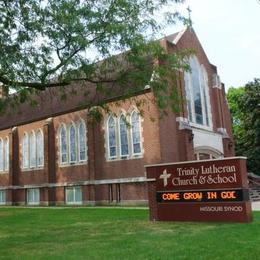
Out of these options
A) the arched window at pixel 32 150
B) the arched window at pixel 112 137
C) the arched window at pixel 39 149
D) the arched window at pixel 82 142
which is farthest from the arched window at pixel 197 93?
the arched window at pixel 32 150

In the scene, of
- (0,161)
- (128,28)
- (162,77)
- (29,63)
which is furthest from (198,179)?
(0,161)

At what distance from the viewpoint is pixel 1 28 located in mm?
14195

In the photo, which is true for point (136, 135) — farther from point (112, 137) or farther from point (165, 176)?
point (165, 176)

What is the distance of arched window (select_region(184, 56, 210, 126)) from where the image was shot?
30.7m

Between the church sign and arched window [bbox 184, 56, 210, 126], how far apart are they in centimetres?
1511

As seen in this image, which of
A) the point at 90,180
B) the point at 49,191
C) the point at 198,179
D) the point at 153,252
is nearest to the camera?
the point at 153,252

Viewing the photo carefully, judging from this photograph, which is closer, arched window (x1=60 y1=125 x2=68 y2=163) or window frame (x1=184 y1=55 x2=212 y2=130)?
window frame (x1=184 y1=55 x2=212 y2=130)

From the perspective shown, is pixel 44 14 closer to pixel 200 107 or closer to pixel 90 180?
pixel 90 180

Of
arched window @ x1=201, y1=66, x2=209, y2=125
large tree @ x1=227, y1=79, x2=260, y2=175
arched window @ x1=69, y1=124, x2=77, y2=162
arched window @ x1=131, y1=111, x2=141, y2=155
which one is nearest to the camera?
arched window @ x1=131, y1=111, x2=141, y2=155

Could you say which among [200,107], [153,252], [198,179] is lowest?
[153,252]

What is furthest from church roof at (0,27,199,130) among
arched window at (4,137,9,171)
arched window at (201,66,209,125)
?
arched window at (201,66,209,125)

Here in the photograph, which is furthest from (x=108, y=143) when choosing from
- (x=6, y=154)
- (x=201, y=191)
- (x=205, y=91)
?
(x=201, y=191)

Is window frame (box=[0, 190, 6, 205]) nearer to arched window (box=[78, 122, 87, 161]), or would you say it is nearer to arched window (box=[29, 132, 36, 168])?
arched window (box=[29, 132, 36, 168])

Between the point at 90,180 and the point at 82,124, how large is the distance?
14.5ft
